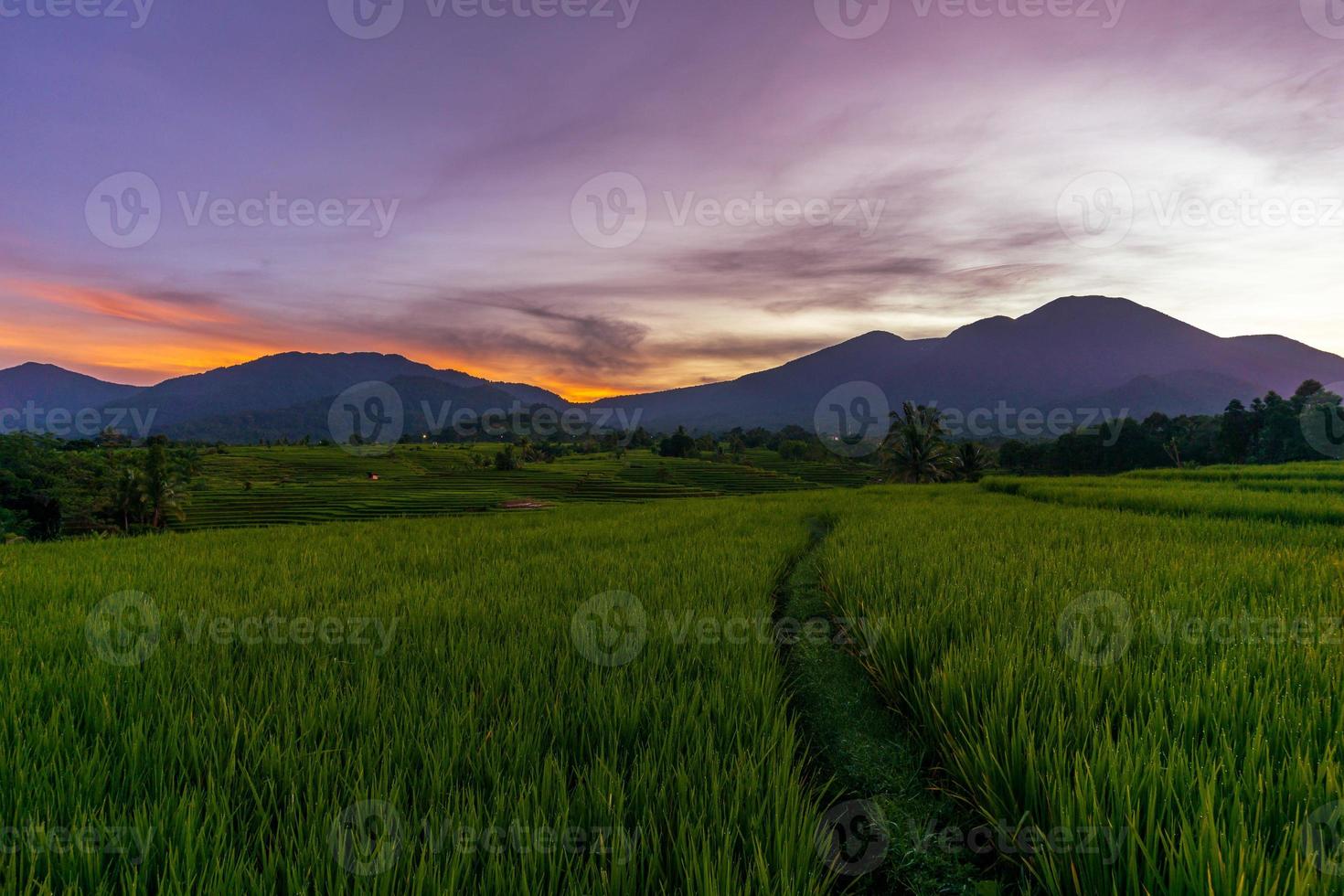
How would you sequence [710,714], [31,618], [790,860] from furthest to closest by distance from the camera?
1. [31,618]
2. [710,714]
3. [790,860]

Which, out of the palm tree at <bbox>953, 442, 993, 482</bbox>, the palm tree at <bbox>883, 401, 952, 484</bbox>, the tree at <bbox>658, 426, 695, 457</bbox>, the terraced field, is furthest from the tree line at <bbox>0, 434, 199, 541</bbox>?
the tree at <bbox>658, 426, 695, 457</bbox>

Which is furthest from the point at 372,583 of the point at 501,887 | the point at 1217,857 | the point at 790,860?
the point at 1217,857

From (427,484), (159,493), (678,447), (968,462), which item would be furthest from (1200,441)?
(159,493)

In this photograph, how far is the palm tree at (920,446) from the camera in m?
42.4

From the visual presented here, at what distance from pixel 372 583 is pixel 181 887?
451cm

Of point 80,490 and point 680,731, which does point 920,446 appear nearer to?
point 680,731

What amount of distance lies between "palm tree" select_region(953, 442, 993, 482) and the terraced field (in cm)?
1582

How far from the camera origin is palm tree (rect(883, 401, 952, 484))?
42406 mm

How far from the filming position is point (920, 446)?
42719 millimetres

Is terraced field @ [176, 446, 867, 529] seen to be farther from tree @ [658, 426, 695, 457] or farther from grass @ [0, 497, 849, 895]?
grass @ [0, 497, 849, 895]

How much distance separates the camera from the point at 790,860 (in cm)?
176

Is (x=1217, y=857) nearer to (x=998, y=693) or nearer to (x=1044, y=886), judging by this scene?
(x=1044, y=886)

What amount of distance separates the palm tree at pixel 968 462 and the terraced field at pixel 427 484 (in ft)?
51.9

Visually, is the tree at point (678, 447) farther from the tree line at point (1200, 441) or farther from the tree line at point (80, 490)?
the tree line at point (80, 490)
